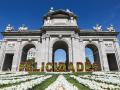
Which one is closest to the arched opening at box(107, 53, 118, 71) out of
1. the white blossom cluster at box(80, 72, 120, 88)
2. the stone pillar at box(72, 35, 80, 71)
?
the stone pillar at box(72, 35, 80, 71)

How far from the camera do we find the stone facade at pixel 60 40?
46.1 meters

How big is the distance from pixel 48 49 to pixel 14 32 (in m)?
14.4

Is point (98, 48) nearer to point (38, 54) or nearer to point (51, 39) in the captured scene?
point (51, 39)

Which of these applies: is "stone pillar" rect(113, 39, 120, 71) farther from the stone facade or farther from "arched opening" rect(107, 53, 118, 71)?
"arched opening" rect(107, 53, 118, 71)

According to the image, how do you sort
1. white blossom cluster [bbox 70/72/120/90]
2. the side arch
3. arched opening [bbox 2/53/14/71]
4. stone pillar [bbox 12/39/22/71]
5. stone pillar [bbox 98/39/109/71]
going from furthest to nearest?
1. the side arch
2. arched opening [bbox 2/53/14/71]
3. stone pillar [bbox 98/39/109/71]
4. stone pillar [bbox 12/39/22/71]
5. white blossom cluster [bbox 70/72/120/90]

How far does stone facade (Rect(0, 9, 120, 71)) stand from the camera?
4606 cm

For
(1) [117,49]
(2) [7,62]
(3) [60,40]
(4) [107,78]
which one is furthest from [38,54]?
(4) [107,78]

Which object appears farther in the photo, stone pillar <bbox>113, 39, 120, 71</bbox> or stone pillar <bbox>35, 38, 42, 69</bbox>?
stone pillar <bbox>113, 39, 120, 71</bbox>

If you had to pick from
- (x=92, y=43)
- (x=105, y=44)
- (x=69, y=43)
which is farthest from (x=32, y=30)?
(x=105, y=44)

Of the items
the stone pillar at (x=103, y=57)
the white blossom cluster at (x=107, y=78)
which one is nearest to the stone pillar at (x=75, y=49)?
the stone pillar at (x=103, y=57)

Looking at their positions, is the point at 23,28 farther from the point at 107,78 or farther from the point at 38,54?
the point at 107,78

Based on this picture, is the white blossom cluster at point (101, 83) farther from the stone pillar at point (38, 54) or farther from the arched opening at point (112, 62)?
the arched opening at point (112, 62)

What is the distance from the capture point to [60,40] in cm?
4722

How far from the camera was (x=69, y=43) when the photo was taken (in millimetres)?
46250
